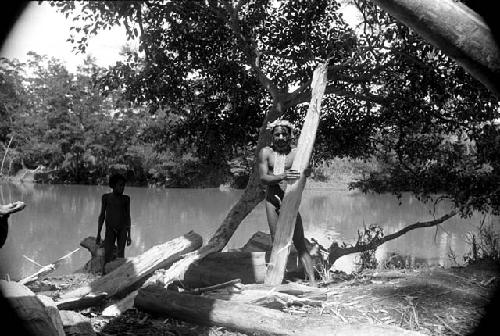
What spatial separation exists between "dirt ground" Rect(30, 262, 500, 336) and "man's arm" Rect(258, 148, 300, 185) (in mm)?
1175

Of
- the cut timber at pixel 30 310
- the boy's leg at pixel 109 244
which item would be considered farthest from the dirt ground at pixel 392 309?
the boy's leg at pixel 109 244

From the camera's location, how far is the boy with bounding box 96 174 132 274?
5410 millimetres

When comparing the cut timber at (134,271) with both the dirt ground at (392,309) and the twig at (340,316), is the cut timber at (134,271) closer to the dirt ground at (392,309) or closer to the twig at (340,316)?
the dirt ground at (392,309)

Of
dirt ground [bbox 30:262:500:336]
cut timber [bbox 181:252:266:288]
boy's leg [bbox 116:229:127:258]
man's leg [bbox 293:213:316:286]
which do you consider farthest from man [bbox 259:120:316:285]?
boy's leg [bbox 116:229:127:258]

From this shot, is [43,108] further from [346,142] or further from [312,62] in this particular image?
[346,142]

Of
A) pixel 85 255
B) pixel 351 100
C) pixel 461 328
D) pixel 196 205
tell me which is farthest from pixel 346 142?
pixel 85 255

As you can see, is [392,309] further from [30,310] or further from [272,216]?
[30,310]

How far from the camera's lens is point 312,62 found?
6.65 m

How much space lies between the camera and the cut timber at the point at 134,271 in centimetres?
444

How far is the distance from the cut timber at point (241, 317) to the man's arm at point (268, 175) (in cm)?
145

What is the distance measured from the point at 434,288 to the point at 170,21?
365 cm

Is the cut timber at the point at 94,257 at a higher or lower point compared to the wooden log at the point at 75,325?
lower

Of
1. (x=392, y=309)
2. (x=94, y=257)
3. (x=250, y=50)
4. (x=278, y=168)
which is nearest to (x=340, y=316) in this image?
(x=392, y=309)

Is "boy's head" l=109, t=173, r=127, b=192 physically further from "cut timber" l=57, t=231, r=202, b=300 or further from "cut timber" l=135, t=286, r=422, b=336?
"cut timber" l=135, t=286, r=422, b=336
